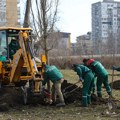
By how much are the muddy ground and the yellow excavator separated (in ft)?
1.47

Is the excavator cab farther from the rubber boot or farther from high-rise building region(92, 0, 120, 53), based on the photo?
high-rise building region(92, 0, 120, 53)

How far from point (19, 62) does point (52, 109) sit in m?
2.08

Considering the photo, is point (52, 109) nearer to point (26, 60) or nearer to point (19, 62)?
point (26, 60)

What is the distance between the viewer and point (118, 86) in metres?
19.7

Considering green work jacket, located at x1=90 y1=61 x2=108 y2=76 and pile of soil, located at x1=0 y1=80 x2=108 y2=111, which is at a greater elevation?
green work jacket, located at x1=90 y1=61 x2=108 y2=76

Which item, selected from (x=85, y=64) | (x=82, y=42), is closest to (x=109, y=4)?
(x=82, y=42)

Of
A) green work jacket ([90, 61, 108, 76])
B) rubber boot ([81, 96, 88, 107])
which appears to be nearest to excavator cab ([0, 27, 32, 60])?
green work jacket ([90, 61, 108, 76])

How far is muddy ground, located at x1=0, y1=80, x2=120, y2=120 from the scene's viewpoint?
1109 cm

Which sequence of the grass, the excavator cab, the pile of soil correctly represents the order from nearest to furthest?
the grass < the pile of soil < the excavator cab

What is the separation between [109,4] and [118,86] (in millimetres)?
60247

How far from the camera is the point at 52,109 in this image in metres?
12.7

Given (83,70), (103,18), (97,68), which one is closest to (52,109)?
(83,70)

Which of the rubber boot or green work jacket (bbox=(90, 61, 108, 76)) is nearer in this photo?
the rubber boot

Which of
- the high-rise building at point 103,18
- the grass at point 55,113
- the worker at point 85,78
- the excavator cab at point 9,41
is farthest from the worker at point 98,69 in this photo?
the high-rise building at point 103,18
